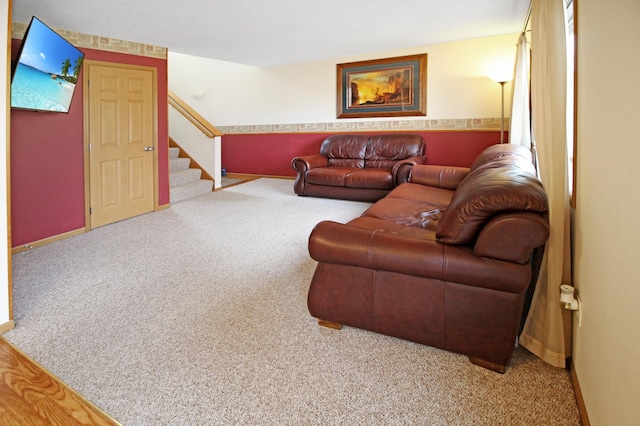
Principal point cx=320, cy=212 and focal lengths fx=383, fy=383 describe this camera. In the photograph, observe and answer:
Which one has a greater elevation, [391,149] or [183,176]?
[391,149]

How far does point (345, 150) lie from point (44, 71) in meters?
4.09

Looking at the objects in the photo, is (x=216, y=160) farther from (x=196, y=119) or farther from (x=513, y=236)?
(x=513, y=236)

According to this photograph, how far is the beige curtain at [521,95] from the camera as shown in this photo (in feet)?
14.1

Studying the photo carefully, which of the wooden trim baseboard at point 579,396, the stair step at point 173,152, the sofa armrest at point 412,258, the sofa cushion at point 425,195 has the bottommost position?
the wooden trim baseboard at point 579,396

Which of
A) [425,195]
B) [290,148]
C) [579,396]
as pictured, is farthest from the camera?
[290,148]

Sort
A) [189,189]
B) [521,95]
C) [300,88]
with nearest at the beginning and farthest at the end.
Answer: [521,95] < [189,189] < [300,88]

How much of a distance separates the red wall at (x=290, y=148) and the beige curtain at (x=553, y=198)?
391cm

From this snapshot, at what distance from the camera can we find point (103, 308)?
2.30 m

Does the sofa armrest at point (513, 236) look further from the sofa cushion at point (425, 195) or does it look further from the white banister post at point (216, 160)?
the white banister post at point (216, 160)

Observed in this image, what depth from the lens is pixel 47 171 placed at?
3.68m

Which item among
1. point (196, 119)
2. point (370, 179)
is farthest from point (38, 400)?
point (196, 119)

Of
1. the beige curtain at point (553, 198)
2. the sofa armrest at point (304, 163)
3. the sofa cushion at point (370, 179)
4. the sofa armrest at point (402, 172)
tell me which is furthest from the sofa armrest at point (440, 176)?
the beige curtain at point (553, 198)

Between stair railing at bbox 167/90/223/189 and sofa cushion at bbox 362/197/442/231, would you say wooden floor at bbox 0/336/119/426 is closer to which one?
sofa cushion at bbox 362/197/442/231

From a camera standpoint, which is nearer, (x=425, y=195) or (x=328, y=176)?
(x=425, y=195)
